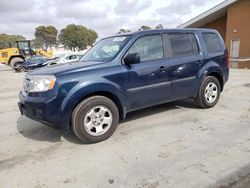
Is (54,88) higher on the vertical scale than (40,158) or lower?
higher

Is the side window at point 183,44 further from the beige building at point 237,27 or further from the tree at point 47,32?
the tree at point 47,32

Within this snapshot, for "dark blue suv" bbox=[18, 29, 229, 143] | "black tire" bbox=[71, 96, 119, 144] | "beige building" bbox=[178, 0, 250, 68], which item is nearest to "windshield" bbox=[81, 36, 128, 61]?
"dark blue suv" bbox=[18, 29, 229, 143]

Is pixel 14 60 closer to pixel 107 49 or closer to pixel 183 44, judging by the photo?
pixel 107 49

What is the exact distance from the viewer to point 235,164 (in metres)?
3.19

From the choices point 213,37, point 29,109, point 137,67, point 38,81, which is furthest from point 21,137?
point 213,37

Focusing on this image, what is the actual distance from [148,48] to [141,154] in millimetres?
2077

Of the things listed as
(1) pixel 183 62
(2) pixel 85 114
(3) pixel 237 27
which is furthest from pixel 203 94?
(3) pixel 237 27

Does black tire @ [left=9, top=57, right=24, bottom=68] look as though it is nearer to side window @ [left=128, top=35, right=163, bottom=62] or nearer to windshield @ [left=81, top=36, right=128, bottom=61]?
windshield @ [left=81, top=36, right=128, bottom=61]

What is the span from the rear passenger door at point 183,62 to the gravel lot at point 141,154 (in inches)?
22.9

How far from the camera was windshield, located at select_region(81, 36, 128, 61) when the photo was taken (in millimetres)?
4473

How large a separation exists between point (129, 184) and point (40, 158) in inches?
58.6

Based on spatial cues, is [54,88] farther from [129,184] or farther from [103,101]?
[129,184]

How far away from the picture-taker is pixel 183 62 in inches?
198

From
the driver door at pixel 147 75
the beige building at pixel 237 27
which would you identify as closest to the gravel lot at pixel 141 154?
the driver door at pixel 147 75
